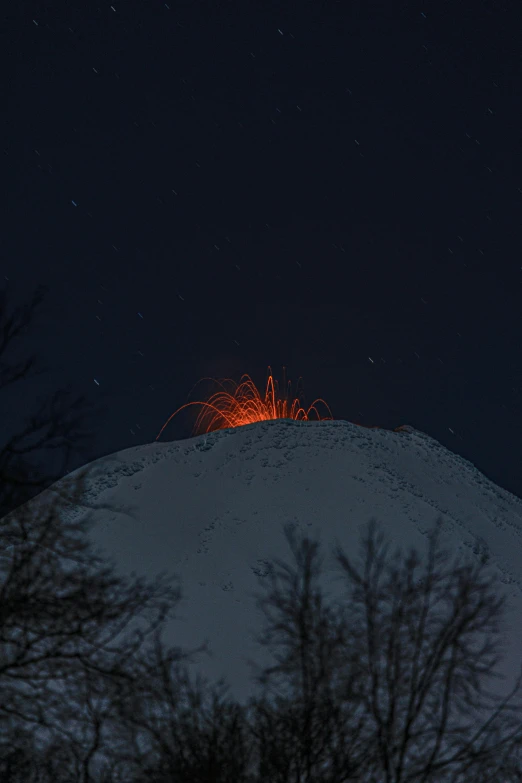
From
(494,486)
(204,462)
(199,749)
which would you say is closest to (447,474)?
(494,486)

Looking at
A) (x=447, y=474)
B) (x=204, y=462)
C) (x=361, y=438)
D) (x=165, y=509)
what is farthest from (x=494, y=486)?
(x=165, y=509)

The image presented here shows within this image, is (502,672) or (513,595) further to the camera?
(513,595)

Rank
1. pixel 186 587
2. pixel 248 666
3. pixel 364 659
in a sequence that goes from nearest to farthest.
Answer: pixel 364 659 < pixel 248 666 < pixel 186 587

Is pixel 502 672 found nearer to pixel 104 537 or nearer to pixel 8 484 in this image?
pixel 104 537

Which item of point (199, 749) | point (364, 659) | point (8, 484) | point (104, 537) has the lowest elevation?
point (104, 537)

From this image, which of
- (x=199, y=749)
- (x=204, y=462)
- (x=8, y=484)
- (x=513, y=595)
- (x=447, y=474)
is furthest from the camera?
(x=447, y=474)

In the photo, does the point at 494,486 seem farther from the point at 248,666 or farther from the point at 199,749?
the point at 199,749

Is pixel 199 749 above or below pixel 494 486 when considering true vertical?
below
